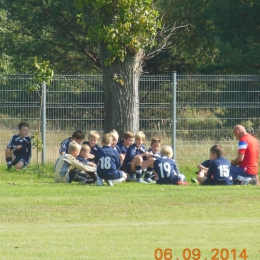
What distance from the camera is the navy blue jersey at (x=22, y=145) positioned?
768 inches

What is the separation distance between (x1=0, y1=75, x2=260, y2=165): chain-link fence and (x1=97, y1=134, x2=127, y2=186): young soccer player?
176 inches

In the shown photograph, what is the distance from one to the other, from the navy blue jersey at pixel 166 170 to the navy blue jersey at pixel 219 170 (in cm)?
70

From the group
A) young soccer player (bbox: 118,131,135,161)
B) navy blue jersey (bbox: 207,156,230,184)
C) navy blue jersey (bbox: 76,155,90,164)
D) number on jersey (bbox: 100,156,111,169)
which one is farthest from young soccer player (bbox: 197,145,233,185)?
young soccer player (bbox: 118,131,135,161)

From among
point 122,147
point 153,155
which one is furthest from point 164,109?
point 153,155

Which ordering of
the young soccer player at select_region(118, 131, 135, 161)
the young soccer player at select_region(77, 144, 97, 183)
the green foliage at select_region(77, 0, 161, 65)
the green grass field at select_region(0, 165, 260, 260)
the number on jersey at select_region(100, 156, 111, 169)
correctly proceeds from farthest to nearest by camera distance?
the green foliage at select_region(77, 0, 161, 65) → the young soccer player at select_region(118, 131, 135, 161) → the young soccer player at select_region(77, 144, 97, 183) → the number on jersey at select_region(100, 156, 111, 169) → the green grass field at select_region(0, 165, 260, 260)

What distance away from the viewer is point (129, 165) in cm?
1709

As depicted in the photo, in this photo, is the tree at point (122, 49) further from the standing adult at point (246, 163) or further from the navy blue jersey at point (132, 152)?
the standing adult at point (246, 163)

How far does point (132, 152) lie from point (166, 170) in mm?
1797

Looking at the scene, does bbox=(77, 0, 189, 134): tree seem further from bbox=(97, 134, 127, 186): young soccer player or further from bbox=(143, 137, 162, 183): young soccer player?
bbox=(97, 134, 127, 186): young soccer player

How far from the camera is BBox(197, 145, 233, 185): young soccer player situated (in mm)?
15266

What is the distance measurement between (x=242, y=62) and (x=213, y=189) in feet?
61.8

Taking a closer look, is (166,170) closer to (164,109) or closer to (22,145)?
(164,109)

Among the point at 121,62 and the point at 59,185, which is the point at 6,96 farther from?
the point at 59,185

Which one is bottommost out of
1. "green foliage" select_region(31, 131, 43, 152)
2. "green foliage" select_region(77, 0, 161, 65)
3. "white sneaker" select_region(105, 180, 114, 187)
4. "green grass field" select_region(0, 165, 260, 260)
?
"green grass field" select_region(0, 165, 260, 260)
